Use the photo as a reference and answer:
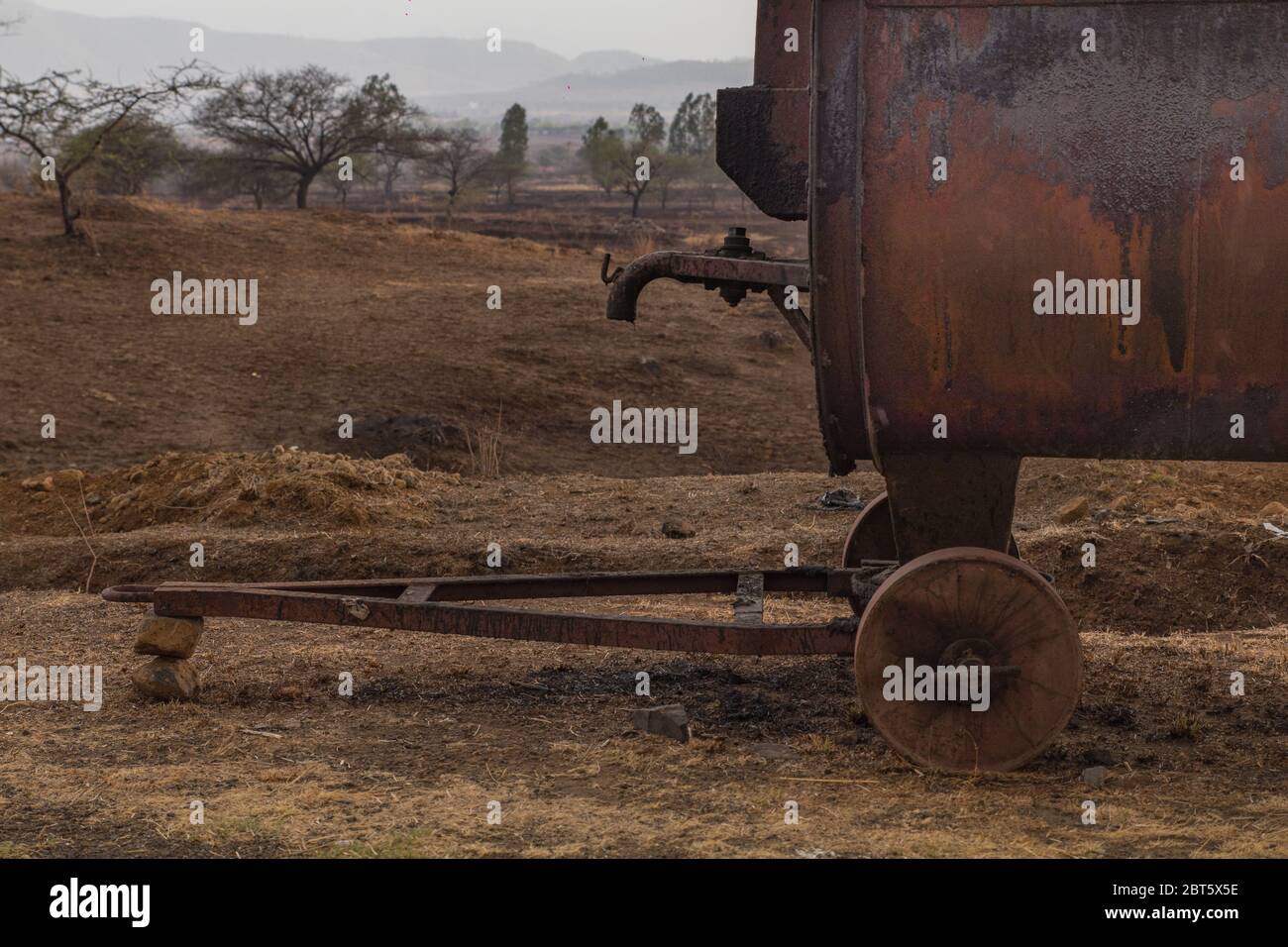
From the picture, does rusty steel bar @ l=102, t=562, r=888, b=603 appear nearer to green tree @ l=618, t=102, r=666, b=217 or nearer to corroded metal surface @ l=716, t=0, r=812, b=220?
corroded metal surface @ l=716, t=0, r=812, b=220

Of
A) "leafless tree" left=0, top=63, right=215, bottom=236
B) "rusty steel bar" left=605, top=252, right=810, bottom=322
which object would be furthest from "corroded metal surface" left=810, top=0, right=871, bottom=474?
"leafless tree" left=0, top=63, right=215, bottom=236

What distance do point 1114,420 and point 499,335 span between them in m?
11.9

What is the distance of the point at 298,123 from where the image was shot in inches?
1328

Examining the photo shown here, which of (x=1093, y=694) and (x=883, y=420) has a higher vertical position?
(x=883, y=420)

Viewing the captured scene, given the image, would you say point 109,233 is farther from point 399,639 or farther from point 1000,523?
point 1000,523

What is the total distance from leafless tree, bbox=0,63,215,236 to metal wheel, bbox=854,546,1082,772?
52.2 feet

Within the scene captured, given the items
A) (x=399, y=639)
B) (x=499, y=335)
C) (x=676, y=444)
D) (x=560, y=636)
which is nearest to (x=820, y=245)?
(x=560, y=636)

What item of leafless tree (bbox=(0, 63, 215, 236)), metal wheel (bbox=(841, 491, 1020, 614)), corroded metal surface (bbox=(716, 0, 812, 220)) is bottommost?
metal wheel (bbox=(841, 491, 1020, 614))

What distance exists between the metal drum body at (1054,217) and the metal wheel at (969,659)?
18.2 inches

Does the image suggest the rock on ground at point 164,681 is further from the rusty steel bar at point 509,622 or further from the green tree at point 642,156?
the green tree at point 642,156

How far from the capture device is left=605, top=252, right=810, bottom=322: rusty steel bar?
16.3 feet

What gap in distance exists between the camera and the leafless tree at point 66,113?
746 inches

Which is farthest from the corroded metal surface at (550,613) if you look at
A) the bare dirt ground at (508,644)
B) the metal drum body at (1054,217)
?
the metal drum body at (1054,217)

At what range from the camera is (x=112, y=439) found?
1227 centimetres
